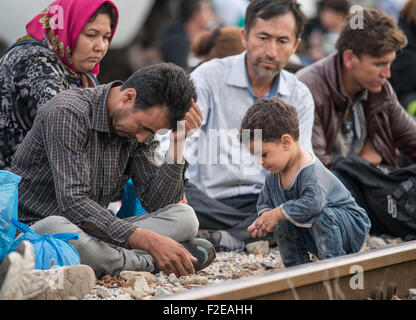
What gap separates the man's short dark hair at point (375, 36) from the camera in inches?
221

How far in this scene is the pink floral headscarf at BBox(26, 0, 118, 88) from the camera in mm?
4465

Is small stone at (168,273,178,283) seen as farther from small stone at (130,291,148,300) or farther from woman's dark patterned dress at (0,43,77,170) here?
woman's dark patterned dress at (0,43,77,170)

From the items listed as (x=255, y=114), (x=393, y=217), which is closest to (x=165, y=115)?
(x=255, y=114)

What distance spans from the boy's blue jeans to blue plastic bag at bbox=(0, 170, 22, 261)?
139 cm

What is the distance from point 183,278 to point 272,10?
93.3 inches

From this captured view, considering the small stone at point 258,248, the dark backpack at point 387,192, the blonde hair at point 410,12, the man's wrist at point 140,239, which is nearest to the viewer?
the man's wrist at point 140,239

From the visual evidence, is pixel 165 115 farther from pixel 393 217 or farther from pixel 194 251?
pixel 393 217

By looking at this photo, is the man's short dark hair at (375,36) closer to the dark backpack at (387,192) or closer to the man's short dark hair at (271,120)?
the dark backpack at (387,192)

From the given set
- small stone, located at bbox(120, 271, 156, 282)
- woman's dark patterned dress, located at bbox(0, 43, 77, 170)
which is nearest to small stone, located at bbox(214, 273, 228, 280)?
small stone, located at bbox(120, 271, 156, 282)

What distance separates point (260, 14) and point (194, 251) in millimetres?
2082

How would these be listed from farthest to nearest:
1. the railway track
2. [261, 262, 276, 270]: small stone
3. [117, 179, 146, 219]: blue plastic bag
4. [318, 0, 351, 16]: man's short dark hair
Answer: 1. [318, 0, 351, 16]: man's short dark hair
2. [117, 179, 146, 219]: blue plastic bag
3. [261, 262, 276, 270]: small stone
4. the railway track

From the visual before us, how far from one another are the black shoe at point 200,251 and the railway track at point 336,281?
91 centimetres

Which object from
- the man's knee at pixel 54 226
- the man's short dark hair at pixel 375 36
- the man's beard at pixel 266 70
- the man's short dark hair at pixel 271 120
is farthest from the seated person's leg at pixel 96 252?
the man's short dark hair at pixel 375 36

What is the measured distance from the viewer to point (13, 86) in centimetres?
427
